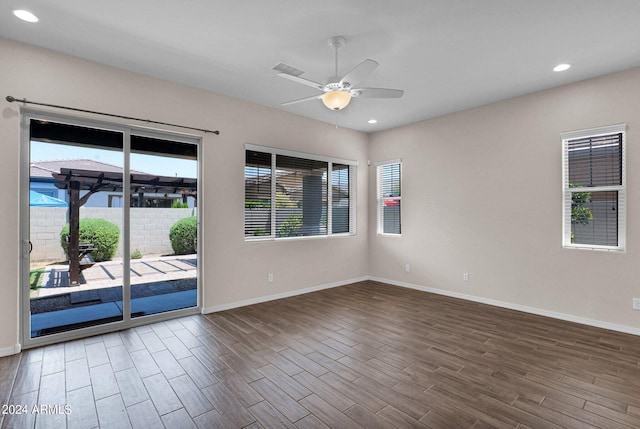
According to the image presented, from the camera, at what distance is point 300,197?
211 inches

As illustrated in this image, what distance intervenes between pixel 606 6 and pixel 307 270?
15.0 feet

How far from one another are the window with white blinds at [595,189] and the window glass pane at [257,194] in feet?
13.2

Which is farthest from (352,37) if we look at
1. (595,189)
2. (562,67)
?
(595,189)

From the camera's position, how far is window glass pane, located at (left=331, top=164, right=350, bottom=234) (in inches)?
231

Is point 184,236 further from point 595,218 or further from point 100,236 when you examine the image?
point 595,218

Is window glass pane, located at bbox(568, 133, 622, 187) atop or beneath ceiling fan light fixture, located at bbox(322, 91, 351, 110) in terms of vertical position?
beneath

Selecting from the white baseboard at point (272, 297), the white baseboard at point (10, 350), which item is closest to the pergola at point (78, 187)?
the white baseboard at point (10, 350)

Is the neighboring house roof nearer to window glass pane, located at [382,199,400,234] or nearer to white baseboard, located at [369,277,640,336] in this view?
window glass pane, located at [382,199,400,234]

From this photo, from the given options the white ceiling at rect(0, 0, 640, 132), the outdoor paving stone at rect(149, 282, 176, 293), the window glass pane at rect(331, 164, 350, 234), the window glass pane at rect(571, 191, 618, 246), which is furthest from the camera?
the window glass pane at rect(331, 164, 350, 234)

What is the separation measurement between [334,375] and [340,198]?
149 inches

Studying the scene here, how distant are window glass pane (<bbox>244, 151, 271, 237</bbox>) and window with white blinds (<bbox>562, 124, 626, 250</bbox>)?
4.02 metres

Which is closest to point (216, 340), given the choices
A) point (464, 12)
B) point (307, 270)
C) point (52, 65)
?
point (307, 270)

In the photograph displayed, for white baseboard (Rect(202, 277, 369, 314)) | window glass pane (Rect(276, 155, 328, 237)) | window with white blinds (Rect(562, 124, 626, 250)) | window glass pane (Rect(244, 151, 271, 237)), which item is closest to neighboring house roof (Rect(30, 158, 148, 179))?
window glass pane (Rect(244, 151, 271, 237))

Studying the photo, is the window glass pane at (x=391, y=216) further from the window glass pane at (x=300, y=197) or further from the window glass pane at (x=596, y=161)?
the window glass pane at (x=596, y=161)
